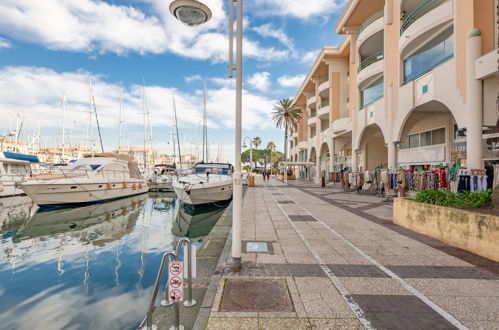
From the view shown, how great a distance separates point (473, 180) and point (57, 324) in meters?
13.2

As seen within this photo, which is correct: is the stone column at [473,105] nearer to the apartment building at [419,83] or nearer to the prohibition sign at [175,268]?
the apartment building at [419,83]

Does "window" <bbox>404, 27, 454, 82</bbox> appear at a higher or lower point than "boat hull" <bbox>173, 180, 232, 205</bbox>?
higher

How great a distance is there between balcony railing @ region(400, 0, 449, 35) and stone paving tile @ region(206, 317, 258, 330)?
687 inches

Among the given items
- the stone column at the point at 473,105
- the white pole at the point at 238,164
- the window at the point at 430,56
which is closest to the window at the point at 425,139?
the window at the point at 430,56

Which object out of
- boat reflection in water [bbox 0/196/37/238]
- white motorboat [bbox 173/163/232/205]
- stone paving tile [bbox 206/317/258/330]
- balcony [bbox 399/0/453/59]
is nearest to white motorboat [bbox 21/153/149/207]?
boat reflection in water [bbox 0/196/37/238]

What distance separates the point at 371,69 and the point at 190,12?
64.9 ft

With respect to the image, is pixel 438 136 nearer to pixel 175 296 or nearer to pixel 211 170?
pixel 211 170

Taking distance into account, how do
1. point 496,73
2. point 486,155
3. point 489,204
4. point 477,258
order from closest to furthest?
point 477,258 < point 489,204 < point 496,73 < point 486,155

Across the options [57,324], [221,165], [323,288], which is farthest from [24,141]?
[323,288]

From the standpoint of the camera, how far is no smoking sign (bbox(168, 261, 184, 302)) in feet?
10.3

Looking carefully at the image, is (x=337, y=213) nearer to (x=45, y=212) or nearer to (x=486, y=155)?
(x=486, y=155)

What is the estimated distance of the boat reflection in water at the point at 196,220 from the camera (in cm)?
1172

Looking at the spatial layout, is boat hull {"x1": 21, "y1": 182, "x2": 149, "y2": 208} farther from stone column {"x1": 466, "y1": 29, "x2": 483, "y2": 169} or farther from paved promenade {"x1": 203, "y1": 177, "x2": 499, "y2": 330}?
stone column {"x1": 466, "y1": 29, "x2": 483, "y2": 169}

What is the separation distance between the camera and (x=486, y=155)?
10992 mm
